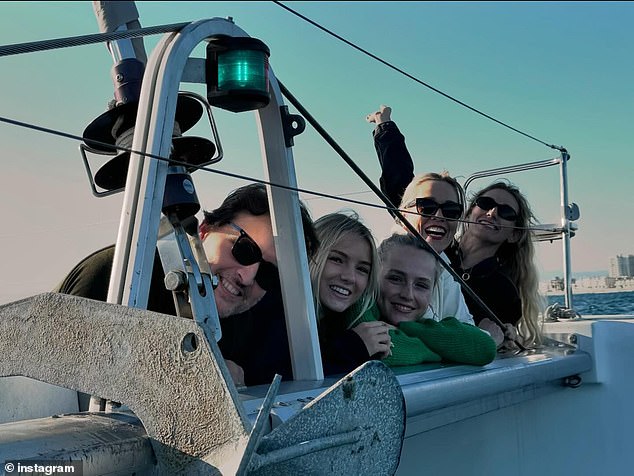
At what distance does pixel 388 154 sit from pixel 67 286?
1.96 m

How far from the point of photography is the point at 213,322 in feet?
4.08

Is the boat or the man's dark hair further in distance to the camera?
the man's dark hair

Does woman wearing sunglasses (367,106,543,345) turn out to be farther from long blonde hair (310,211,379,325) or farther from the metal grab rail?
long blonde hair (310,211,379,325)

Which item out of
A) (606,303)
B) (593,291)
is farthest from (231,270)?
(606,303)

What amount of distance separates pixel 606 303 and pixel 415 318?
193 centimetres

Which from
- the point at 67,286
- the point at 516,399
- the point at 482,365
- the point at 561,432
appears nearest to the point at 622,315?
the point at 561,432

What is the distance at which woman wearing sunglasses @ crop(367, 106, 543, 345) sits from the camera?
10.2 feet

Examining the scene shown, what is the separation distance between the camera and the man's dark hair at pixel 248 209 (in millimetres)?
2008

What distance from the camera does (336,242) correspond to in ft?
7.30

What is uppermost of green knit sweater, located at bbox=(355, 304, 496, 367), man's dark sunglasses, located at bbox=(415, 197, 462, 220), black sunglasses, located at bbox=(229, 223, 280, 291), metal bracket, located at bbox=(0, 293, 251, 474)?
man's dark sunglasses, located at bbox=(415, 197, 462, 220)

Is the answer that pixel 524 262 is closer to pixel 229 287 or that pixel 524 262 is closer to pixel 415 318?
pixel 415 318

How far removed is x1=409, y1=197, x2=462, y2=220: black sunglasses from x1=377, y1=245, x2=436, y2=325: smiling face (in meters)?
0.54

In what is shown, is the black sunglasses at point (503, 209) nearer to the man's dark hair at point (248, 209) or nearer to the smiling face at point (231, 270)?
the man's dark hair at point (248, 209)
